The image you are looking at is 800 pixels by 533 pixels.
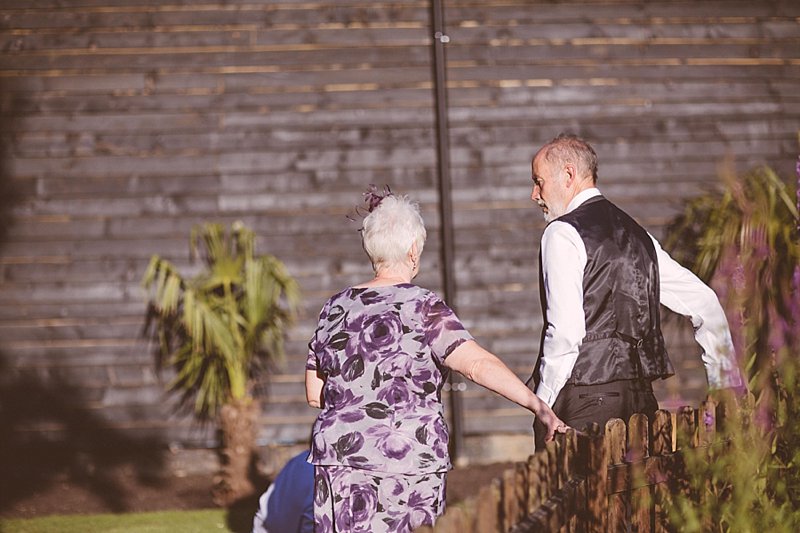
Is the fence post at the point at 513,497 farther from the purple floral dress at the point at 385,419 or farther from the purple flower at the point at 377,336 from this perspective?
the purple flower at the point at 377,336

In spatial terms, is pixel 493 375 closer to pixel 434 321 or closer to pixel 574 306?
pixel 434 321

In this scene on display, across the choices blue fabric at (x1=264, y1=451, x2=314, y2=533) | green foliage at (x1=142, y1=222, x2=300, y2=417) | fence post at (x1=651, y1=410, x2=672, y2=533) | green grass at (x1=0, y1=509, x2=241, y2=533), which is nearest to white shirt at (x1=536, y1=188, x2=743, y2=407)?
fence post at (x1=651, y1=410, x2=672, y2=533)

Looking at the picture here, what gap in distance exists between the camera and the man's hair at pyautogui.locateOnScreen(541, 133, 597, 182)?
12.8ft

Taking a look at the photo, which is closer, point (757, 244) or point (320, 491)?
point (320, 491)

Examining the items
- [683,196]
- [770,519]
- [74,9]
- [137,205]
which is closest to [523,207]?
[683,196]

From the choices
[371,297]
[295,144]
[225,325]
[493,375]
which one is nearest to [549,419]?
[493,375]

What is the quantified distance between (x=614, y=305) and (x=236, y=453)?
4.27m

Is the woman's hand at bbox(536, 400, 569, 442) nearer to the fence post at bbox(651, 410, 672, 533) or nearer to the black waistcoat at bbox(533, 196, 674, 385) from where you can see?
the black waistcoat at bbox(533, 196, 674, 385)

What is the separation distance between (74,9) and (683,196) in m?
5.38

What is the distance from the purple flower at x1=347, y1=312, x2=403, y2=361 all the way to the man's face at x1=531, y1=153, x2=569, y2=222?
0.98m

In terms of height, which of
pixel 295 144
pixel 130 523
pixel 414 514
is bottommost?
pixel 130 523

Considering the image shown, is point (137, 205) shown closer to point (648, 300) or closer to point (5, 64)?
point (5, 64)

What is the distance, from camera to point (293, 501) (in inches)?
181

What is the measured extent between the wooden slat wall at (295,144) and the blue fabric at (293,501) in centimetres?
358
